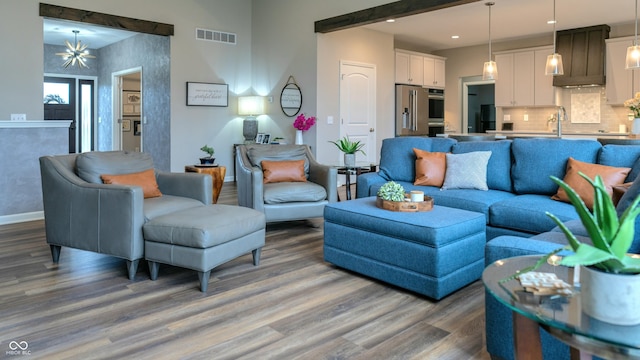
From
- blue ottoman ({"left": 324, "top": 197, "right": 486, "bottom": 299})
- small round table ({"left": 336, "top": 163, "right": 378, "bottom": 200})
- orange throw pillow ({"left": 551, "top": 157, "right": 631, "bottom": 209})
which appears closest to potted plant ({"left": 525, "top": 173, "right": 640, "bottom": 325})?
blue ottoman ({"left": 324, "top": 197, "right": 486, "bottom": 299})

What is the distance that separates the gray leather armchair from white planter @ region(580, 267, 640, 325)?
2.69m

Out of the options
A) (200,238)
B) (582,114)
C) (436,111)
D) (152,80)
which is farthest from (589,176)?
(152,80)

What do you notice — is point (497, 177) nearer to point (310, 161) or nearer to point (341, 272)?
point (341, 272)

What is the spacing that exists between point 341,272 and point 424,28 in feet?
20.2

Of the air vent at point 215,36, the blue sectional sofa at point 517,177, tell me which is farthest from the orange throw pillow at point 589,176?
the air vent at point 215,36

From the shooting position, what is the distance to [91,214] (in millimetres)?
3201

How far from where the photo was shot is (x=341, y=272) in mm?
3348

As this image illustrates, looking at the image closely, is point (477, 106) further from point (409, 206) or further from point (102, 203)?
point (102, 203)

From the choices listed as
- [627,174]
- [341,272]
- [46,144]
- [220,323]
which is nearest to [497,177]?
[627,174]

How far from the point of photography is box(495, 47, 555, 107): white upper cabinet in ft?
27.6

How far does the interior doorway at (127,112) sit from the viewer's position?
10.0m

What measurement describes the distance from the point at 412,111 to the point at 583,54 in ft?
10.0

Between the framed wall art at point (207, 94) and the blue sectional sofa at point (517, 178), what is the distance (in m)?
4.36

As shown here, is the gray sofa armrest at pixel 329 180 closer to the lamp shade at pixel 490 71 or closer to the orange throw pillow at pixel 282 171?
the orange throw pillow at pixel 282 171
